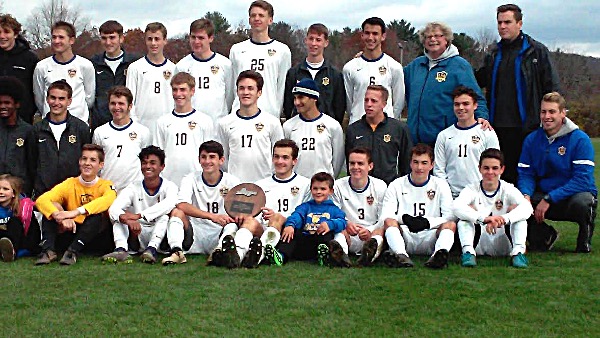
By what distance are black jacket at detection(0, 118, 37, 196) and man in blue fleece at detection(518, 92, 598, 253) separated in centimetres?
469

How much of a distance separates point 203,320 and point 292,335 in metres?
0.60

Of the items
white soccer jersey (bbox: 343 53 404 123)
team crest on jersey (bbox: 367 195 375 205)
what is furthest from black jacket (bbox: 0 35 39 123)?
team crest on jersey (bbox: 367 195 375 205)

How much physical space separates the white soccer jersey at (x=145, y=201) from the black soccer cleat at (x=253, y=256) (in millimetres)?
1000

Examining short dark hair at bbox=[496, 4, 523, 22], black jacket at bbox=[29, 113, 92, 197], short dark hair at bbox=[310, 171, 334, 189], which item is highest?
short dark hair at bbox=[496, 4, 523, 22]

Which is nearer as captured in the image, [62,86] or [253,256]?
[253,256]

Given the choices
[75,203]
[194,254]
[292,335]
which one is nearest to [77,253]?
[75,203]

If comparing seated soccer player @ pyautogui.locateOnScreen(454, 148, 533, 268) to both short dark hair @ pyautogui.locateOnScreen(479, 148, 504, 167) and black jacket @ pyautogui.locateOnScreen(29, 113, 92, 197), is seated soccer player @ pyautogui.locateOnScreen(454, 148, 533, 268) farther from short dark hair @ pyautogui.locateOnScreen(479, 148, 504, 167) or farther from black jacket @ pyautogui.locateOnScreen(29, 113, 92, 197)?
black jacket @ pyautogui.locateOnScreen(29, 113, 92, 197)

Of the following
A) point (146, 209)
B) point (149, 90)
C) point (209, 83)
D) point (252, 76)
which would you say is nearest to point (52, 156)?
point (146, 209)

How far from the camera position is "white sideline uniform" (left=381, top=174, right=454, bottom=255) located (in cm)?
641

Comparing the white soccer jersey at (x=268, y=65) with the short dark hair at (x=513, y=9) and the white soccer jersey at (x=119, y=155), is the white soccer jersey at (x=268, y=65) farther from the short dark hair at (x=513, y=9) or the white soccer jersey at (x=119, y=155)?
the short dark hair at (x=513, y=9)

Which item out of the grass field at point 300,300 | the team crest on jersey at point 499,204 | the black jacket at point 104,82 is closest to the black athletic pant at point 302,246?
the grass field at point 300,300

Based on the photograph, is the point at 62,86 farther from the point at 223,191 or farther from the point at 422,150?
the point at 422,150

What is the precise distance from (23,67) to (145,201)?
230cm

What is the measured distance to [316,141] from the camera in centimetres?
707
